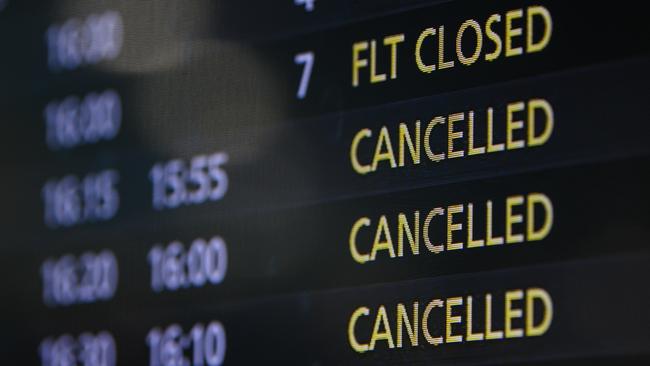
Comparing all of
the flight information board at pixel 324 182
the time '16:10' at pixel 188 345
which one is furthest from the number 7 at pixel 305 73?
the time '16:10' at pixel 188 345

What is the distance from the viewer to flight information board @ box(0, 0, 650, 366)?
1932mm

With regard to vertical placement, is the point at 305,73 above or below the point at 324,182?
above

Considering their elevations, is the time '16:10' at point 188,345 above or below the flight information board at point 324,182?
below

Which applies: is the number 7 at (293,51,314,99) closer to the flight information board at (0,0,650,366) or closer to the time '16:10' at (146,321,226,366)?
the flight information board at (0,0,650,366)

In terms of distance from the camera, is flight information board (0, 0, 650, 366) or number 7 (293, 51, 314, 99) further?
number 7 (293, 51, 314, 99)

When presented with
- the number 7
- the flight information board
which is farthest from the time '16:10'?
the number 7

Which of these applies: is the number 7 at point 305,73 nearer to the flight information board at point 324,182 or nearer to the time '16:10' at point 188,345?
the flight information board at point 324,182

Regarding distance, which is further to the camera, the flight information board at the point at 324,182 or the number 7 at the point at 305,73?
the number 7 at the point at 305,73

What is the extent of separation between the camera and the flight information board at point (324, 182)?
1932 mm

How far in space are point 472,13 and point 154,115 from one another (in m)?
0.67

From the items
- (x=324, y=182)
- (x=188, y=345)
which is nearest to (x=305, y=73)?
(x=324, y=182)

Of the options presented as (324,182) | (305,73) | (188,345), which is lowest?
(188,345)

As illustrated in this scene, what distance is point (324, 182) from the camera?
224cm

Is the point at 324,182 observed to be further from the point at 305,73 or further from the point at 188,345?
the point at 188,345
